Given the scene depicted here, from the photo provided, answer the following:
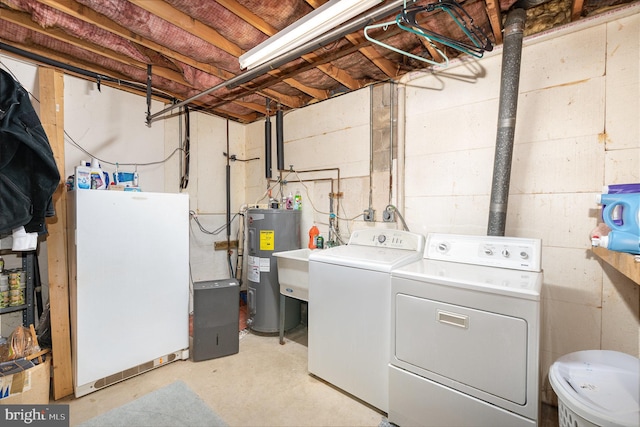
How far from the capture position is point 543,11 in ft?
6.01

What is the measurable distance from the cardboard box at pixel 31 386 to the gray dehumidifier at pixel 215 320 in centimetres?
92

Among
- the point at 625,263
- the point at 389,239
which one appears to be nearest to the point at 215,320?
the point at 389,239

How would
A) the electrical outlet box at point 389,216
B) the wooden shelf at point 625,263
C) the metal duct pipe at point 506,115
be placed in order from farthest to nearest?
the electrical outlet box at point 389,216 → the metal duct pipe at point 506,115 → the wooden shelf at point 625,263

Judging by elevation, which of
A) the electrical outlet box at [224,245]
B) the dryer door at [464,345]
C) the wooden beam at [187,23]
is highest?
the wooden beam at [187,23]

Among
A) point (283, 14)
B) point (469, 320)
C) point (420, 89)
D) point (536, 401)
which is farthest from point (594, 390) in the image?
point (283, 14)

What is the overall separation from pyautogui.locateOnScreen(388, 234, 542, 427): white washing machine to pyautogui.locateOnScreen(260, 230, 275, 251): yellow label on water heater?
1500 mm

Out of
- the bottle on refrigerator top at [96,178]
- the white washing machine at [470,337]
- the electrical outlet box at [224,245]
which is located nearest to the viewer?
the white washing machine at [470,337]

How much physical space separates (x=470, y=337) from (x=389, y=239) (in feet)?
3.35

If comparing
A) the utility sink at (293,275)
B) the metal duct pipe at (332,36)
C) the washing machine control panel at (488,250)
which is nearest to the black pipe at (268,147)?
the metal duct pipe at (332,36)

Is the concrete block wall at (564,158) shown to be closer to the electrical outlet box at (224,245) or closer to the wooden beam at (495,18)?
the wooden beam at (495,18)

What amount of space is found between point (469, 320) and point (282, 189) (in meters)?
2.53

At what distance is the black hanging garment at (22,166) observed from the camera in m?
1.67

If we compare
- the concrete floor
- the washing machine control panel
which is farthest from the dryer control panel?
the concrete floor

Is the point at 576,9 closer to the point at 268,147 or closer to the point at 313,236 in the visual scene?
the point at 313,236
